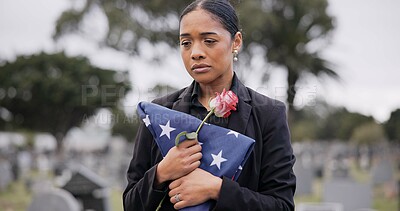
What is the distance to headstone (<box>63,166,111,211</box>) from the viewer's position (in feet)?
26.0

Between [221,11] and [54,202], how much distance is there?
567 centimetres

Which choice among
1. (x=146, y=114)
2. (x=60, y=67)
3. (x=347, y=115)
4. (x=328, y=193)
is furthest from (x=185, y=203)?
(x=347, y=115)

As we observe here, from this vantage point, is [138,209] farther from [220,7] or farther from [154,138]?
[220,7]

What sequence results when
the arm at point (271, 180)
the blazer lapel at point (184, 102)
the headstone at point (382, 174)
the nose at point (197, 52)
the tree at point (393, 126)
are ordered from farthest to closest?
the tree at point (393, 126) < the headstone at point (382, 174) < the blazer lapel at point (184, 102) < the nose at point (197, 52) < the arm at point (271, 180)

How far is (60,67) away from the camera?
115ft

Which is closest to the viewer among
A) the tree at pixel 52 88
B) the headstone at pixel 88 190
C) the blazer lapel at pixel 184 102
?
the blazer lapel at pixel 184 102

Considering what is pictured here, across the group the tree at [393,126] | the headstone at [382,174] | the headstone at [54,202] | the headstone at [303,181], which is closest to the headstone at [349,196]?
the headstone at [303,181]

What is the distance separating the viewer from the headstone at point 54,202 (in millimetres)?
6562

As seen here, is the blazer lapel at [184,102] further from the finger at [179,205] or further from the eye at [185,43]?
the finger at [179,205]

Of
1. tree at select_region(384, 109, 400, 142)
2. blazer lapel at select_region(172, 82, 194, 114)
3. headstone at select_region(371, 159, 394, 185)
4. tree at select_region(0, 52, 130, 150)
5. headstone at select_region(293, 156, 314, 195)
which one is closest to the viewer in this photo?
blazer lapel at select_region(172, 82, 194, 114)

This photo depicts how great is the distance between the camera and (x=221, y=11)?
5.84 ft

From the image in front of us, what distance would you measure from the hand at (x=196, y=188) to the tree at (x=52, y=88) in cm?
3043

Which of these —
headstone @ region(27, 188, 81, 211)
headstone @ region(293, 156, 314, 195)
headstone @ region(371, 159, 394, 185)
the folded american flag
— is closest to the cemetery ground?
headstone @ region(293, 156, 314, 195)

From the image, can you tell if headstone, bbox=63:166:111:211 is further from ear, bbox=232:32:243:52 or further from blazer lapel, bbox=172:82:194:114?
ear, bbox=232:32:243:52
